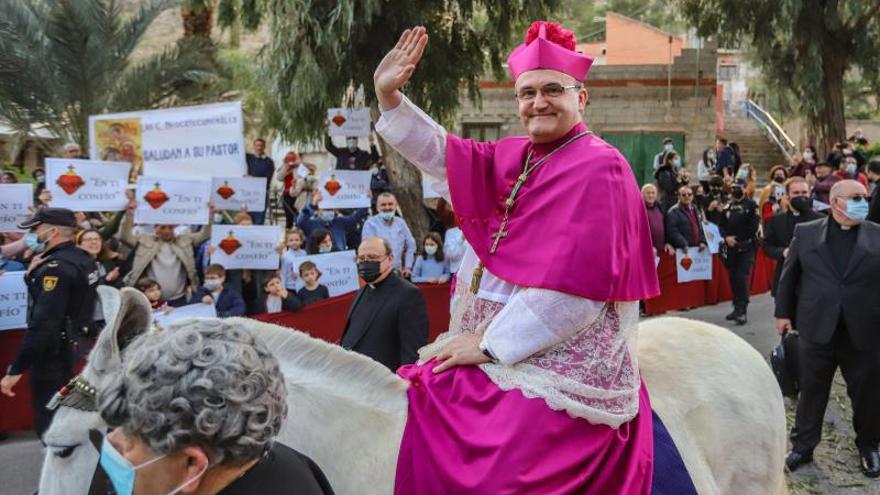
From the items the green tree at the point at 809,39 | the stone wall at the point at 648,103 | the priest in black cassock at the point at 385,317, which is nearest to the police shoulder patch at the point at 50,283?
the priest in black cassock at the point at 385,317

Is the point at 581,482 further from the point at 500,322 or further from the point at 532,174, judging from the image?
the point at 532,174

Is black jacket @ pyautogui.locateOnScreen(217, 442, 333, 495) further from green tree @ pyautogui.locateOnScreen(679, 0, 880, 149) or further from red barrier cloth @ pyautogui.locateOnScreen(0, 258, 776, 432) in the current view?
green tree @ pyautogui.locateOnScreen(679, 0, 880, 149)

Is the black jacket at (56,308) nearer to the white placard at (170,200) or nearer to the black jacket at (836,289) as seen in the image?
the white placard at (170,200)

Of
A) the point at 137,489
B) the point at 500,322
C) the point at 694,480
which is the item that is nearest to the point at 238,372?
the point at 137,489

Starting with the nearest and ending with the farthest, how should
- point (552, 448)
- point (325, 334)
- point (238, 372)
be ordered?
point (238, 372)
point (552, 448)
point (325, 334)

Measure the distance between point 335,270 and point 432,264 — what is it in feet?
4.60

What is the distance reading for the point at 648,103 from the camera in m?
27.9

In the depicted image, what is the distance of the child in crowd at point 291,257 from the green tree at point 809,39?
562 inches

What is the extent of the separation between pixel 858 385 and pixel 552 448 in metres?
5.00

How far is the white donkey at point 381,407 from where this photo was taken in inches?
98.5

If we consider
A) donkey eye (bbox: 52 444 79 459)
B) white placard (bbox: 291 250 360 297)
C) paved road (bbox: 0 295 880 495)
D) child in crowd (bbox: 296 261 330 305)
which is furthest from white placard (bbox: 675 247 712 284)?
donkey eye (bbox: 52 444 79 459)

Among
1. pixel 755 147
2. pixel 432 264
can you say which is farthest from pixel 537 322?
pixel 755 147

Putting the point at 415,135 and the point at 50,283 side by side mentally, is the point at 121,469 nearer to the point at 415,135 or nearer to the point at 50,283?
the point at 415,135

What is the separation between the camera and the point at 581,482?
2846 mm
